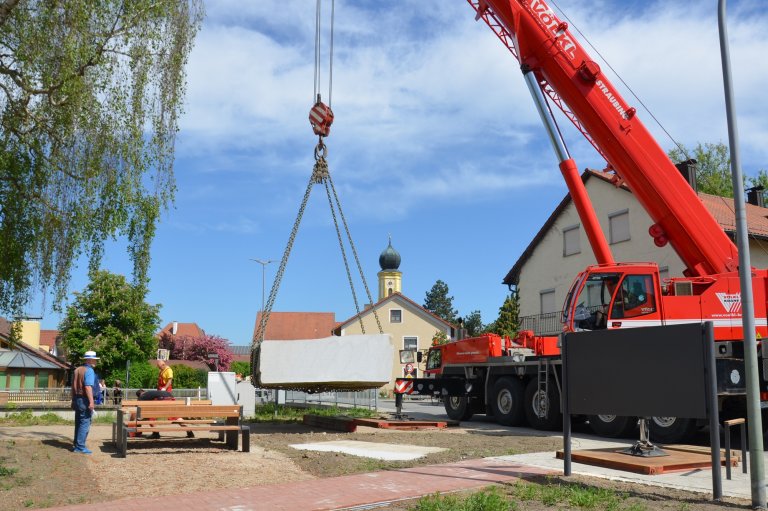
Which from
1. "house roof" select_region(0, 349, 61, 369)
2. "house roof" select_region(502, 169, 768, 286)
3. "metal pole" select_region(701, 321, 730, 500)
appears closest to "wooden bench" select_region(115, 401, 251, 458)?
"metal pole" select_region(701, 321, 730, 500)

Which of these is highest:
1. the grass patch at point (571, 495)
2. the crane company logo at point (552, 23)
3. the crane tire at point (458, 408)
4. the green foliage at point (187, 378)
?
the crane company logo at point (552, 23)

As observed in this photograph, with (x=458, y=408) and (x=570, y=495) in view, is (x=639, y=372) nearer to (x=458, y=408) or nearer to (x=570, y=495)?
(x=570, y=495)

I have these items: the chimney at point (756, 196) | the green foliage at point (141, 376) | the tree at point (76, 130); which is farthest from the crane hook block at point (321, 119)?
the green foliage at point (141, 376)

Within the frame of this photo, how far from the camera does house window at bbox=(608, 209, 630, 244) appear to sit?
29603 millimetres

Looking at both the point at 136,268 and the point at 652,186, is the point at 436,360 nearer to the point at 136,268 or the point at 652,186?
the point at 652,186

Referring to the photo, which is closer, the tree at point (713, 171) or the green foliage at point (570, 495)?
the green foliage at point (570, 495)

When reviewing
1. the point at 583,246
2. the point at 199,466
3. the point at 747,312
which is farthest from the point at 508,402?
the point at 583,246

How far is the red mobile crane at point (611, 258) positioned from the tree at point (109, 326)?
38.0 meters

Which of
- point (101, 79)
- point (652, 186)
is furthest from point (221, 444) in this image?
point (652, 186)

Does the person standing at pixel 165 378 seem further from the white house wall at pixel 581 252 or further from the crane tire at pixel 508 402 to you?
the white house wall at pixel 581 252

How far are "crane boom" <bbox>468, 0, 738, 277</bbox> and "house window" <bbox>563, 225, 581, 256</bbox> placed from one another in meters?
17.4

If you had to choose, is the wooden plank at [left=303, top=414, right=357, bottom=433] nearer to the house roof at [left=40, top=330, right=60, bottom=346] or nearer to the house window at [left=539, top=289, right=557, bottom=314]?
the house window at [left=539, top=289, right=557, bottom=314]

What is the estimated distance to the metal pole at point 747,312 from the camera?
664 cm

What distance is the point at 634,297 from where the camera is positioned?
13.7m
